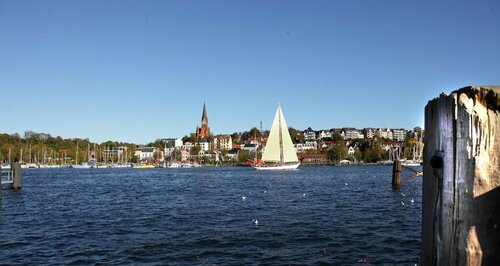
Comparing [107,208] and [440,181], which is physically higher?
[440,181]

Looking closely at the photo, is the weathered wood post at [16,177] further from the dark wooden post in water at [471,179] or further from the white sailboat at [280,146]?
the white sailboat at [280,146]

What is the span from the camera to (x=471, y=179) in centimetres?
301

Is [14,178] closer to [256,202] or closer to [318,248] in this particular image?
[256,202]

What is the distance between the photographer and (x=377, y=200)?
36.9 meters

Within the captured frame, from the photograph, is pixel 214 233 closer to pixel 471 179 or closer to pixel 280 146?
pixel 471 179

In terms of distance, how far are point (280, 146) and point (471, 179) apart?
110 m

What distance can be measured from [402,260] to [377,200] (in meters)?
22.2

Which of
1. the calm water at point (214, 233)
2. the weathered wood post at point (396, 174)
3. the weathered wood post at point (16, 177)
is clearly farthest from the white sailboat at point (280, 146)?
the calm water at point (214, 233)

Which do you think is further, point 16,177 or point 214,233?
point 16,177

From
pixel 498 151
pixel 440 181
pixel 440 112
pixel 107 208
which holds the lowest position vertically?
pixel 107 208

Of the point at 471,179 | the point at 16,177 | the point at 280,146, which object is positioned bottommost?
the point at 16,177

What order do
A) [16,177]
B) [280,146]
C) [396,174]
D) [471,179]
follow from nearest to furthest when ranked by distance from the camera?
[471,179] → [396,174] → [16,177] → [280,146]

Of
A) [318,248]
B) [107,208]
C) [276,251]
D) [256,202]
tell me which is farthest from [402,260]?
[107,208]

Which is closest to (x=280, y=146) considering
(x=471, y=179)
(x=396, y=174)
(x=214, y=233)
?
(x=396, y=174)
